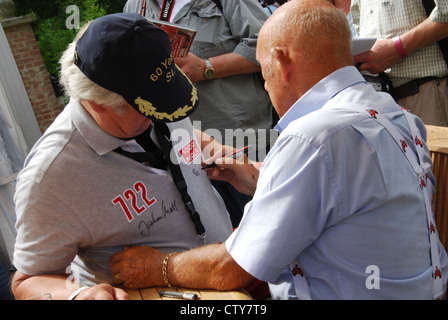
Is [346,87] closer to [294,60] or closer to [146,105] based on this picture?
[294,60]

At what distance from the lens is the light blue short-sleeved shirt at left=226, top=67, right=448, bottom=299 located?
52.6 inches

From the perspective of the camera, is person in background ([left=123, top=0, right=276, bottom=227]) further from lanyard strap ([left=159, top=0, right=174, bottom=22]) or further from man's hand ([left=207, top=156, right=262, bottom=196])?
man's hand ([left=207, top=156, right=262, bottom=196])

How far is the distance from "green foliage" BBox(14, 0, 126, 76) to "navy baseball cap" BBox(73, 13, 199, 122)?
7.83 m

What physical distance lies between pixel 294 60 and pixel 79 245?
3.76 ft

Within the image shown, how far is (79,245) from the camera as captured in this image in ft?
5.60

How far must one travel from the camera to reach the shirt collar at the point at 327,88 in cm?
156

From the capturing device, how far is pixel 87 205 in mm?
1656

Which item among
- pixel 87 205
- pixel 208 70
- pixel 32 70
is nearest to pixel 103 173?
pixel 87 205

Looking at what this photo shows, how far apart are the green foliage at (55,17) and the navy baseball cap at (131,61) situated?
7.83 m

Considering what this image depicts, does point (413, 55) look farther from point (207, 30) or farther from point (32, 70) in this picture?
point (32, 70)

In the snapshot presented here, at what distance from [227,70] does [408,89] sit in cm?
126

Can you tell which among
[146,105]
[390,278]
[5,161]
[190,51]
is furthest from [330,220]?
[5,161]

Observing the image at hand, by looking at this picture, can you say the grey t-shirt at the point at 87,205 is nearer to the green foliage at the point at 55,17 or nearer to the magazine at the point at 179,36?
the magazine at the point at 179,36

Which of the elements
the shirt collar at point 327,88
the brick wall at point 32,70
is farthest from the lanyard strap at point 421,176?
the brick wall at point 32,70
